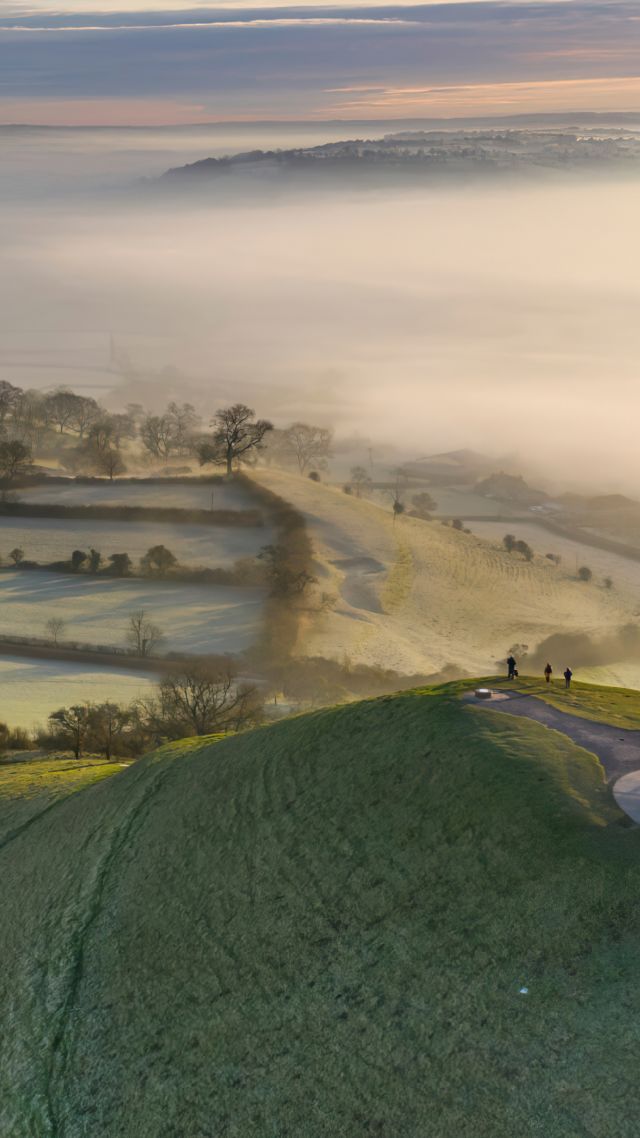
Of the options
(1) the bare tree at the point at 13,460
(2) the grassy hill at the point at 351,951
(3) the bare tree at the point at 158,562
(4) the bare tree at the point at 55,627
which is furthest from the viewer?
(1) the bare tree at the point at 13,460

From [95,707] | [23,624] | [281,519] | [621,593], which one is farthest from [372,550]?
[95,707]

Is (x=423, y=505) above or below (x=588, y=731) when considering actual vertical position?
below

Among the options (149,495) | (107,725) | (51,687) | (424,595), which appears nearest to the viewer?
(107,725)

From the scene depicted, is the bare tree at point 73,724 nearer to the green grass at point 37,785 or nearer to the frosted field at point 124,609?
the green grass at point 37,785

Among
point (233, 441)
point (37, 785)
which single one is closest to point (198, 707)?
point (37, 785)

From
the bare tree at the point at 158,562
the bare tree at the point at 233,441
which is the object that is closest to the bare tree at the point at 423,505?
the bare tree at the point at 233,441

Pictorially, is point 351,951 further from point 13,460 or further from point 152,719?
point 13,460

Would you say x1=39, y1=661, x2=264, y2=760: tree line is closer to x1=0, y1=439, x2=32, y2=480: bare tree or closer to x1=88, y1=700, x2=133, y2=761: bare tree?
x1=88, y1=700, x2=133, y2=761: bare tree
